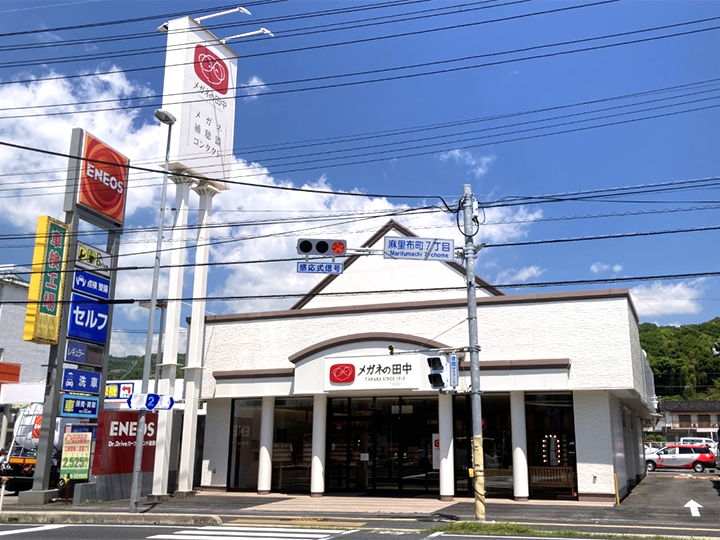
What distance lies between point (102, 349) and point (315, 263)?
11.8m

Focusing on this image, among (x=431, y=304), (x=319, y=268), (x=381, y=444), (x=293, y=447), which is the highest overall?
(x=431, y=304)

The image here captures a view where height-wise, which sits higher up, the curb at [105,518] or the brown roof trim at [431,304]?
the brown roof trim at [431,304]

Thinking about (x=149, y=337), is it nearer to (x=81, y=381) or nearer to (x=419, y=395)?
(x=81, y=381)

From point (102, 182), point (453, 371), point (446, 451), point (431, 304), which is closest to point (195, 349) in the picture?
point (102, 182)

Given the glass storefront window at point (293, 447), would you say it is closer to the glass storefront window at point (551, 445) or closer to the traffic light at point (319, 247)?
the glass storefront window at point (551, 445)

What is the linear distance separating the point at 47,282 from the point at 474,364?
1432cm

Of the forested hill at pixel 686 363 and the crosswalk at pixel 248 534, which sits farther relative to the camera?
the forested hill at pixel 686 363

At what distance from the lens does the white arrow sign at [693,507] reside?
18559 millimetres

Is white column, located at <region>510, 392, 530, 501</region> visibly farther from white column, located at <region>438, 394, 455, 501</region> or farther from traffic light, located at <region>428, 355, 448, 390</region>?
traffic light, located at <region>428, 355, 448, 390</region>

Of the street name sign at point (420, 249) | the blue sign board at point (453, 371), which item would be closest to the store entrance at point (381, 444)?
the blue sign board at point (453, 371)

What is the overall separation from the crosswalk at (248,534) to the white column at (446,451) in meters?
7.25

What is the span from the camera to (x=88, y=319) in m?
23.3

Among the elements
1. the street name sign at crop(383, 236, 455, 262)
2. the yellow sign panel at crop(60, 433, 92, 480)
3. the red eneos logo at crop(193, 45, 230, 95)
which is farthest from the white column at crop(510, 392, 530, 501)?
the red eneos logo at crop(193, 45, 230, 95)

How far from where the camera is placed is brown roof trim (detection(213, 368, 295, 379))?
2388 cm
